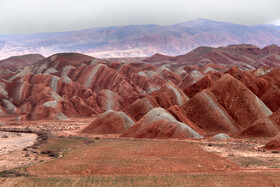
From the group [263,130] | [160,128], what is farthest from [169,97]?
[263,130]

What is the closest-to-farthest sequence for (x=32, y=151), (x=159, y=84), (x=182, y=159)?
(x=182, y=159), (x=32, y=151), (x=159, y=84)

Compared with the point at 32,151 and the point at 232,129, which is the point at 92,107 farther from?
the point at 32,151

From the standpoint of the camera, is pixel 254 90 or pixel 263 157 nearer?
pixel 263 157

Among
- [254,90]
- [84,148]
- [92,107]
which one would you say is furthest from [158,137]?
[92,107]

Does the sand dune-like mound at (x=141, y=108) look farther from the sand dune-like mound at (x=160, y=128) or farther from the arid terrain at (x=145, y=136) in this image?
the sand dune-like mound at (x=160, y=128)

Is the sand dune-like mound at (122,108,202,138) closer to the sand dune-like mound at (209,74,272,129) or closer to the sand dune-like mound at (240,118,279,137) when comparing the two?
the sand dune-like mound at (240,118,279,137)

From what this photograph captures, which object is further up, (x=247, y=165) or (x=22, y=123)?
(x=247, y=165)

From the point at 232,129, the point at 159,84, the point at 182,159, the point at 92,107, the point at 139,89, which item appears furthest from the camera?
the point at 159,84
